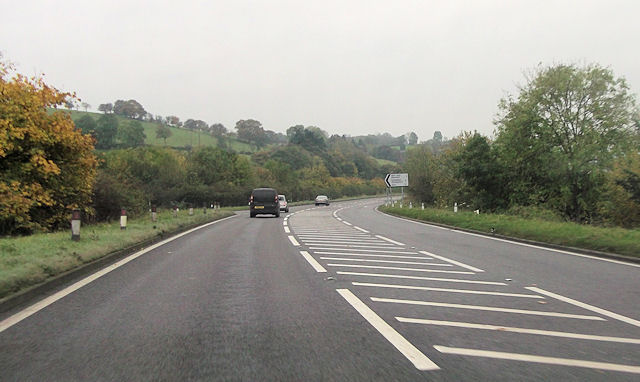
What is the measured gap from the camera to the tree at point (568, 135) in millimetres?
34344

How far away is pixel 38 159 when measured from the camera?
61.3ft

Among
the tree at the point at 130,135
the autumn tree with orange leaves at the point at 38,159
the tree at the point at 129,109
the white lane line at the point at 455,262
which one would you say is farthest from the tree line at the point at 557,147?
the tree at the point at 129,109

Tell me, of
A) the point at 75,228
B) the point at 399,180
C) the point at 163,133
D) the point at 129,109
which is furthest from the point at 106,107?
the point at 75,228

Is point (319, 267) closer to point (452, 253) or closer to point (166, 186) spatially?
point (452, 253)

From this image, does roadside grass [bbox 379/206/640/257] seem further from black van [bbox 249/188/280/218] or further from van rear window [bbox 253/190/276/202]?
van rear window [bbox 253/190/276/202]

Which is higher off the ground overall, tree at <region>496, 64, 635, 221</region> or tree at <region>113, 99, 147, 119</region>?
tree at <region>113, 99, 147, 119</region>

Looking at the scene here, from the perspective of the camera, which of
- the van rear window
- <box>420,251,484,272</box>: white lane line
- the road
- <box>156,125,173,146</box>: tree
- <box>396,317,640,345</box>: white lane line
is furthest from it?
<box>156,125,173,146</box>: tree

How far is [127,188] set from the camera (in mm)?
28844

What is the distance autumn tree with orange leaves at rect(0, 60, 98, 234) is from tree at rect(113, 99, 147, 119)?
129 m

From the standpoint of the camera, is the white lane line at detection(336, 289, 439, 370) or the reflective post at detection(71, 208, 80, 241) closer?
the white lane line at detection(336, 289, 439, 370)

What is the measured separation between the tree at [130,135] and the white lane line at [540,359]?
10706 centimetres

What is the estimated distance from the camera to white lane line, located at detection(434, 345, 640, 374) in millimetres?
3922

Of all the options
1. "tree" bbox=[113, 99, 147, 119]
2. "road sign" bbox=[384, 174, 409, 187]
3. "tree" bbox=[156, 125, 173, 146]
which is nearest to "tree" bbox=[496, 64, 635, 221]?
"road sign" bbox=[384, 174, 409, 187]

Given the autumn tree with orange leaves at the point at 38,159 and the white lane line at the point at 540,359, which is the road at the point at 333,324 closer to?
the white lane line at the point at 540,359
